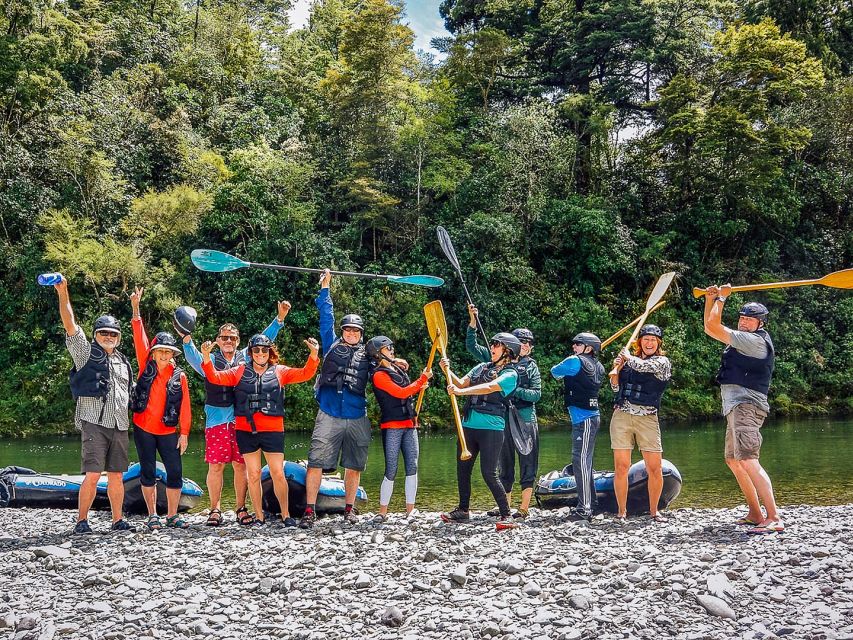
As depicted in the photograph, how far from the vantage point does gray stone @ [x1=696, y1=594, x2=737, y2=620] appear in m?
3.80

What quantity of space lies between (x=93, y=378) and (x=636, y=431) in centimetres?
471

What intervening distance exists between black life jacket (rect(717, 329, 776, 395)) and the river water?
9.82 ft

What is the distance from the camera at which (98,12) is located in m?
27.9

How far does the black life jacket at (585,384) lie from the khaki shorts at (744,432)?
4.02 ft

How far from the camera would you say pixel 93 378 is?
5.70 meters

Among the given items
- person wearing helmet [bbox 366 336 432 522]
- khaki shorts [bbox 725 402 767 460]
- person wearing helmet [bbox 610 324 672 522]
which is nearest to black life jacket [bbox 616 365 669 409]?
person wearing helmet [bbox 610 324 672 522]

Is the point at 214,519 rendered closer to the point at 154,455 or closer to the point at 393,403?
the point at 154,455

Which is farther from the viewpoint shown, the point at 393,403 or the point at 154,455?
the point at 393,403

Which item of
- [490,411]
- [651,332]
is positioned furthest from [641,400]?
[490,411]

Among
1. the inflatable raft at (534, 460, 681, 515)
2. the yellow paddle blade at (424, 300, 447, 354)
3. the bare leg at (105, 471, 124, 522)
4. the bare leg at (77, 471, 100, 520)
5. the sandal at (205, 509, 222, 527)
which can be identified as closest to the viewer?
the bare leg at (77, 471, 100, 520)

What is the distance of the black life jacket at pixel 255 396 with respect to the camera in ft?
19.3

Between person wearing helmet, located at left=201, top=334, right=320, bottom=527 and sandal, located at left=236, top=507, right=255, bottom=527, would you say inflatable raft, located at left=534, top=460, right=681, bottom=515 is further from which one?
sandal, located at left=236, top=507, right=255, bottom=527

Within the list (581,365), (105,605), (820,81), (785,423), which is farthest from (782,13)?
(105,605)

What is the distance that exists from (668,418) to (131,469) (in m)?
16.3
